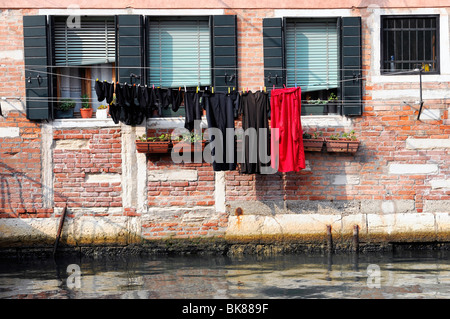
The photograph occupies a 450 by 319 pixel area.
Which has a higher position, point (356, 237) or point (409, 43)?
point (409, 43)

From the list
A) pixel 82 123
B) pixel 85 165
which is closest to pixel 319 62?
pixel 82 123

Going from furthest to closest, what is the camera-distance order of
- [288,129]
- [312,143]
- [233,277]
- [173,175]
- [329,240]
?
[173,175] < [329,240] < [312,143] < [288,129] < [233,277]

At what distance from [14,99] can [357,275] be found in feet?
17.6

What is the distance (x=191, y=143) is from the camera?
10.0 meters

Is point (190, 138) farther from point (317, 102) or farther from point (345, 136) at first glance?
point (345, 136)

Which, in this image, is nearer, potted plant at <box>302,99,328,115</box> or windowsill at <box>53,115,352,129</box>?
windowsill at <box>53,115,352,129</box>

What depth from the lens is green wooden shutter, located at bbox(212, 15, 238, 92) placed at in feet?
33.2

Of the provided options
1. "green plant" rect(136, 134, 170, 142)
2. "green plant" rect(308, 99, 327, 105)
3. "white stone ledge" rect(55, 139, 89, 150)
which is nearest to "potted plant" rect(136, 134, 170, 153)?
"green plant" rect(136, 134, 170, 142)

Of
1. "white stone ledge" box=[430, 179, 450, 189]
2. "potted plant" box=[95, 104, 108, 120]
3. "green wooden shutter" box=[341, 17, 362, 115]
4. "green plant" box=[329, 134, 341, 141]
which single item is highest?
"green wooden shutter" box=[341, 17, 362, 115]

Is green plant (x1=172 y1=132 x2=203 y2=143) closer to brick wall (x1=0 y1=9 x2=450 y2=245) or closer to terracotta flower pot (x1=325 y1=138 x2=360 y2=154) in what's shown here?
brick wall (x1=0 y1=9 x2=450 y2=245)

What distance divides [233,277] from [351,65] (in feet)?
11.9

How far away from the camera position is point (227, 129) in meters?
9.91

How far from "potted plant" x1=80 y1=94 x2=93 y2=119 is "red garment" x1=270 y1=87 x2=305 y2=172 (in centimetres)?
264

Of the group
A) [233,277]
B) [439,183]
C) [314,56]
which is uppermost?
[314,56]
